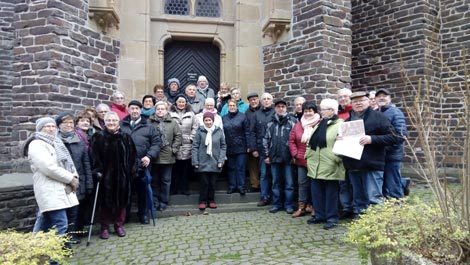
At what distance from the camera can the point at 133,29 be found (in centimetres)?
898

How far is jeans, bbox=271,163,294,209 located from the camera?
6367 mm

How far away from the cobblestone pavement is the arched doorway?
4596 mm

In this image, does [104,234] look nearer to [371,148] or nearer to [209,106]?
[209,106]

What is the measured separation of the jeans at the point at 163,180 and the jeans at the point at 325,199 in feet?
7.78

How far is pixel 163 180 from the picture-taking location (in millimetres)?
6375

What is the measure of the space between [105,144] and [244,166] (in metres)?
2.62

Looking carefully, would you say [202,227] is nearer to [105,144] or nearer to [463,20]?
[105,144]

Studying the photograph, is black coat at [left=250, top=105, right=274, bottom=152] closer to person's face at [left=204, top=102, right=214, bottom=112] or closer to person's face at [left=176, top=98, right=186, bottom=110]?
person's face at [left=204, top=102, right=214, bottom=112]

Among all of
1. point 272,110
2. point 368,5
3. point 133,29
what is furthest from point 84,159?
point 368,5

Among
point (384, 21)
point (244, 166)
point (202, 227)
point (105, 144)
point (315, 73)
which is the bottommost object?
point (202, 227)

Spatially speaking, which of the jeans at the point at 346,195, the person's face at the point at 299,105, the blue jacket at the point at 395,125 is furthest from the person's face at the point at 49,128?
the blue jacket at the point at 395,125

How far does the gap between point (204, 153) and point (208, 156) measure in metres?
0.09


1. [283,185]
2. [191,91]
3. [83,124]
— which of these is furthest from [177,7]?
[283,185]

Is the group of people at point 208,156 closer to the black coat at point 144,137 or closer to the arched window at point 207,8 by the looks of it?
the black coat at point 144,137
